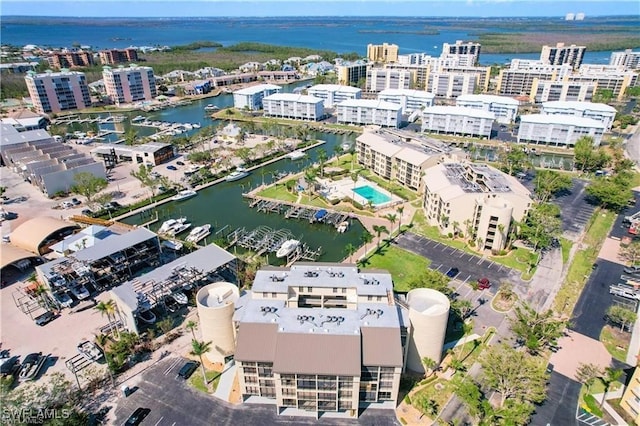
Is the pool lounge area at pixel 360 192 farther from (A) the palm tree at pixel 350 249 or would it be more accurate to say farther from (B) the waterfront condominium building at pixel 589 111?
(B) the waterfront condominium building at pixel 589 111

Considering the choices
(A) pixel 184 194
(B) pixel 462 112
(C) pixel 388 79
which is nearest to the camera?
(A) pixel 184 194

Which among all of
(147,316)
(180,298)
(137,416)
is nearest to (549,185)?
(180,298)

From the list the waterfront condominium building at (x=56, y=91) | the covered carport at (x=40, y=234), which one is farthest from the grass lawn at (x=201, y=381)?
the waterfront condominium building at (x=56, y=91)

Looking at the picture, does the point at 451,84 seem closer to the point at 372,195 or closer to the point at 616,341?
the point at 372,195

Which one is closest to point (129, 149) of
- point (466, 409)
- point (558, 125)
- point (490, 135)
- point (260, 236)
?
point (260, 236)

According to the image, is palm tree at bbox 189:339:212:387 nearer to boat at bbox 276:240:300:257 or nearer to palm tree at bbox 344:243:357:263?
boat at bbox 276:240:300:257

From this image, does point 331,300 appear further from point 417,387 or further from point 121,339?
point 121,339
